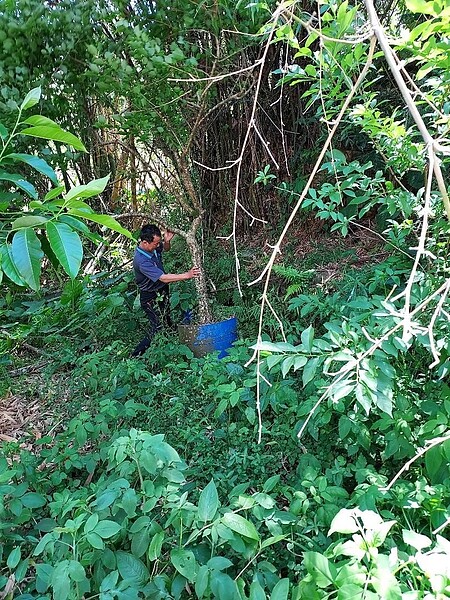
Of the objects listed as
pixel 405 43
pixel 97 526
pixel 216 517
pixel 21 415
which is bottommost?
pixel 21 415

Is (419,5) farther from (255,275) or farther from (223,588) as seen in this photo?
(255,275)

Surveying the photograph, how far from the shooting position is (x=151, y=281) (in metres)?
3.36

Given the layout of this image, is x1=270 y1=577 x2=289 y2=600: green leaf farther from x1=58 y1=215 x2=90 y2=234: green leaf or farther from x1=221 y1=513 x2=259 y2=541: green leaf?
x1=58 y1=215 x2=90 y2=234: green leaf

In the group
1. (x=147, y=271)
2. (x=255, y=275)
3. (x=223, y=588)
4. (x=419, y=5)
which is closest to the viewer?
(x=419, y=5)

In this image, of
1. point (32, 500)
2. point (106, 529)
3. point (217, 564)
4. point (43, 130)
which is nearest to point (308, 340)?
point (217, 564)

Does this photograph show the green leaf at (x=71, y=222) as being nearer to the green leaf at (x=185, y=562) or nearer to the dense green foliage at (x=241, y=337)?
the dense green foliage at (x=241, y=337)

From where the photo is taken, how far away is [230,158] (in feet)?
13.6

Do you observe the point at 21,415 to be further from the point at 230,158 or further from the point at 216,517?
the point at 230,158

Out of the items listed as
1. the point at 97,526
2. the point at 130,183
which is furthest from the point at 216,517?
the point at 130,183

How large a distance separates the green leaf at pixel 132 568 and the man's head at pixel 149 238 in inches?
92.7

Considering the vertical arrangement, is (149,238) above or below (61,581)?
above

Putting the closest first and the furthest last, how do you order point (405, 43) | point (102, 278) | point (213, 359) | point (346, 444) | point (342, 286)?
point (405, 43)
point (346, 444)
point (213, 359)
point (342, 286)
point (102, 278)

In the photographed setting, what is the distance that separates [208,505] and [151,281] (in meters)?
2.27

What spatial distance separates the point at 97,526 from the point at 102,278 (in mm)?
3349
